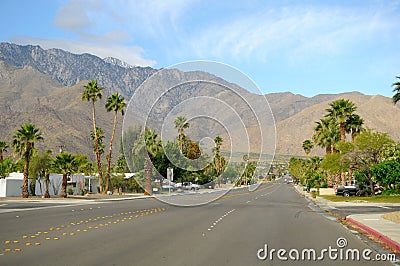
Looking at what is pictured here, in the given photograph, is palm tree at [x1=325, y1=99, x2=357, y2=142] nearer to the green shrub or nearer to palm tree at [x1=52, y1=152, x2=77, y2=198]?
palm tree at [x1=52, y1=152, x2=77, y2=198]

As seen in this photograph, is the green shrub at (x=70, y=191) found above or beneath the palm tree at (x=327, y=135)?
beneath

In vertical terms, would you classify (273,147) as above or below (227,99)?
below

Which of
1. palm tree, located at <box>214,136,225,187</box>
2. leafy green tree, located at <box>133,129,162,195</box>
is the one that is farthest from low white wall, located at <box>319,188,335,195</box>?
leafy green tree, located at <box>133,129,162,195</box>

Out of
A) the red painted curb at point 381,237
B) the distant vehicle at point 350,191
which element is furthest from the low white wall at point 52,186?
the red painted curb at point 381,237

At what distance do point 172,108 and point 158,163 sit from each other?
10418mm

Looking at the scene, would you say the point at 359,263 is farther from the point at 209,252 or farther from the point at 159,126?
the point at 159,126

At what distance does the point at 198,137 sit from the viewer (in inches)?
1247

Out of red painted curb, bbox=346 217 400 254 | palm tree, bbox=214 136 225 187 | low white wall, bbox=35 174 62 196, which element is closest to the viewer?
red painted curb, bbox=346 217 400 254

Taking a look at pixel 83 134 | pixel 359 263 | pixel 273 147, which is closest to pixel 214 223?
pixel 273 147

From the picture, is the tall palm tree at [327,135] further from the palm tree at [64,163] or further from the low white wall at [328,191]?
the palm tree at [64,163]

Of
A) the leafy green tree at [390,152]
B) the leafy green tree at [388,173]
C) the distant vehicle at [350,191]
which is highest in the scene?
the leafy green tree at [390,152]

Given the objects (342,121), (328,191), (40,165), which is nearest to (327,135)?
(328,191)

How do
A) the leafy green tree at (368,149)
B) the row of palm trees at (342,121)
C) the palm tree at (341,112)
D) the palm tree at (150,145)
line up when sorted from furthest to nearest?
the row of palm trees at (342,121)
the palm tree at (341,112)
the leafy green tree at (368,149)
the palm tree at (150,145)

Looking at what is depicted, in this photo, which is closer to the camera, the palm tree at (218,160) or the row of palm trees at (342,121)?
the palm tree at (218,160)
